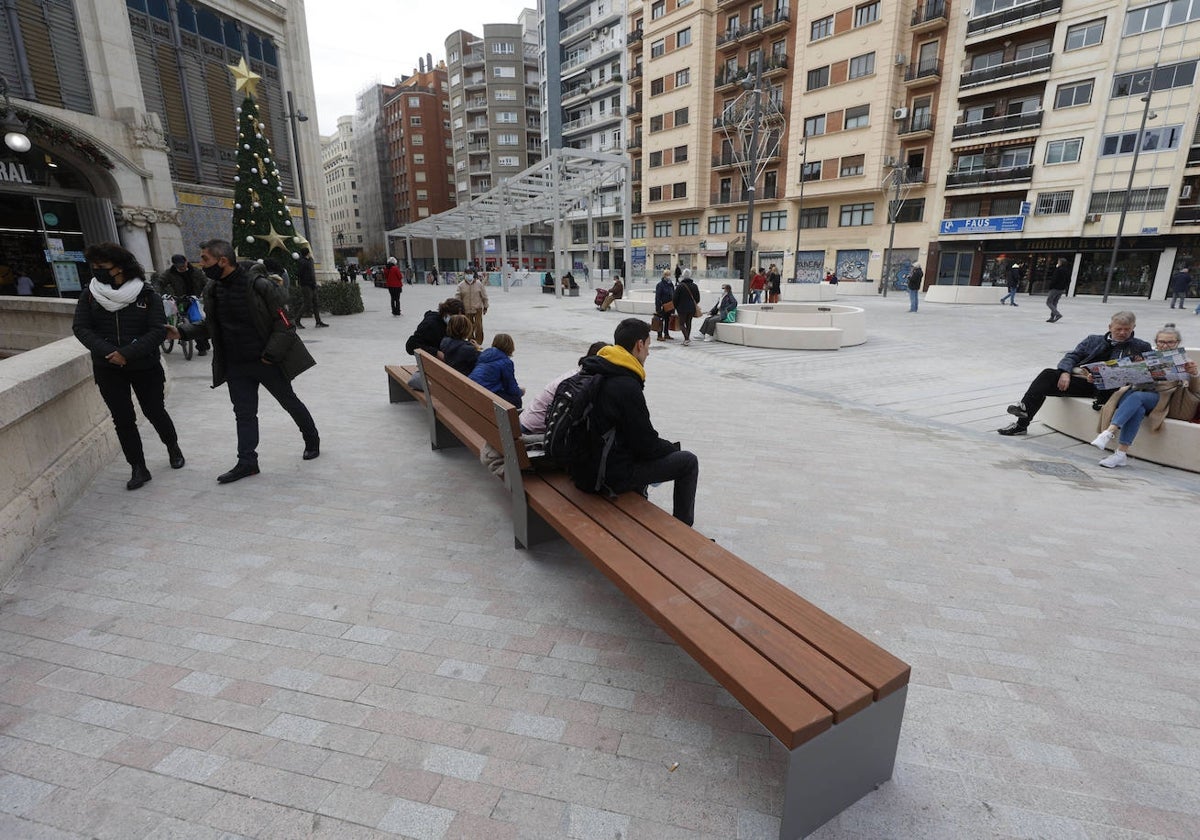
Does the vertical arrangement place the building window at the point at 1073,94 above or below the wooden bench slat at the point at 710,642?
above

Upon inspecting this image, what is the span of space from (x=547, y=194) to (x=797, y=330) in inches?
856

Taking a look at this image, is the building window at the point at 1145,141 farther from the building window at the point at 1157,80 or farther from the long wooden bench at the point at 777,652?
the long wooden bench at the point at 777,652

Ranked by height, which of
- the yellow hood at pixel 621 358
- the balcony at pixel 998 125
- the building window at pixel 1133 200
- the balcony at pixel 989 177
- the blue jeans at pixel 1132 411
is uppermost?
the balcony at pixel 998 125

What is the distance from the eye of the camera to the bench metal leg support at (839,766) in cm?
172

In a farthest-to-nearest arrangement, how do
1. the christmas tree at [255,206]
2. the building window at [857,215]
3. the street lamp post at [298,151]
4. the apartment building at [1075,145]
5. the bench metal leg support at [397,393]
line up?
1. the building window at [857,215]
2. the apartment building at [1075,145]
3. the street lamp post at [298,151]
4. the christmas tree at [255,206]
5. the bench metal leg support at [397,393]

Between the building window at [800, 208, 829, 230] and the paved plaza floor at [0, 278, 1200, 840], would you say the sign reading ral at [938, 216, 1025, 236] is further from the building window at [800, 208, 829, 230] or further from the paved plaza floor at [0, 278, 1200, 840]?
the paved plaza floor at [0, 278, 1200, 840]

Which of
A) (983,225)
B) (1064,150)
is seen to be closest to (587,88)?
(983,225)

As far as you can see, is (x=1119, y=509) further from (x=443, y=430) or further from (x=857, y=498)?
(x=443, y=430)

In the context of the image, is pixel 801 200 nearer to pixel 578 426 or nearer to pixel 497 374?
pixel 497 374

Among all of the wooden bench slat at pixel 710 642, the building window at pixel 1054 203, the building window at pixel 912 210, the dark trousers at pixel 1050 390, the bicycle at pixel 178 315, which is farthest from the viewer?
the building window at pixel 912 210

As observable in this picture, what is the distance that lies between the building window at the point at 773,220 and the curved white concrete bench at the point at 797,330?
29806mm

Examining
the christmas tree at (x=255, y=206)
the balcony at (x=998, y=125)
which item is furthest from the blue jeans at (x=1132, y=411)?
the balcony at (x=998, y=125)

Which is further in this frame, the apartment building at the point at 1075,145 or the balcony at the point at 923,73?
the balcony at the point at 923,73

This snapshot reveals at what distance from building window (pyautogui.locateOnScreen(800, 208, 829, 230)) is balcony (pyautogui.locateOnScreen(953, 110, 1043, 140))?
8097 millimetres
